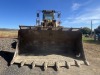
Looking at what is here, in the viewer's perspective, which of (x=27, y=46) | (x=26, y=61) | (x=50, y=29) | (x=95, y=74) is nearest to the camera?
(x=95, y=74)

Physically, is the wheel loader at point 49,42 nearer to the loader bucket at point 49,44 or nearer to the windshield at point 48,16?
the loader bucket at point 49,44

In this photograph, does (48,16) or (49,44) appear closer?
(49,44)

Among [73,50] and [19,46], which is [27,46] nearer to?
[19,46]

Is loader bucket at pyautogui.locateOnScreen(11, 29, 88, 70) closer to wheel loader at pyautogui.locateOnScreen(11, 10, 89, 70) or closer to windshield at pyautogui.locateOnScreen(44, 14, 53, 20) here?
wheel loader at pyautogui.locateOnScreen(11, 10, 89, 70)

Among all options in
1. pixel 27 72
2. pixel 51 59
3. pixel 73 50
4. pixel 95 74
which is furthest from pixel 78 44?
pixel 27 72

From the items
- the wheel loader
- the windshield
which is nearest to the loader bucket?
the wheel loader

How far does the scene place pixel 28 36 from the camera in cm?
901

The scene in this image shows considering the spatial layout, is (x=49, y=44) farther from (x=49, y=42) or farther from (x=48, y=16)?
(x=48, y=16)

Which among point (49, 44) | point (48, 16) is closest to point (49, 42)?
point (49, 44)

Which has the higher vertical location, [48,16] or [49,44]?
[48,16]

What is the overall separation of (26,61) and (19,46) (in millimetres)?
1518

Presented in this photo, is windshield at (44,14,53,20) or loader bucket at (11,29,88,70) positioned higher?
windshield at (44,14,53,20)

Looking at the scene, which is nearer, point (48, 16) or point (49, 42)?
point (49, 42)

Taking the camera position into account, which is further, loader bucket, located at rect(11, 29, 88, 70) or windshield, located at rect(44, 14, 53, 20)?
windshield, located at rect(44, 14, 53, 20)
